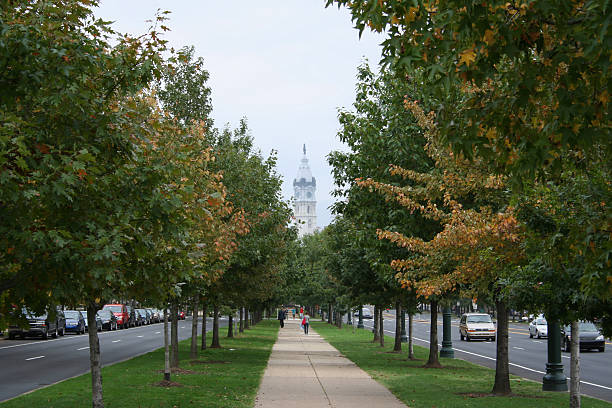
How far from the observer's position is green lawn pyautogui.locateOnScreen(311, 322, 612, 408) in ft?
49.8

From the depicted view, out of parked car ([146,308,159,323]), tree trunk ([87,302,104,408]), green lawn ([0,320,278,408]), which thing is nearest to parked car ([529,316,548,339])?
green lawn ([0,320,278,408])

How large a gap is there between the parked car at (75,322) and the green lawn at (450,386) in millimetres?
24135

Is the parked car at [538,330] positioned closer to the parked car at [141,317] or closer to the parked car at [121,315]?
the parked car at [121,315]

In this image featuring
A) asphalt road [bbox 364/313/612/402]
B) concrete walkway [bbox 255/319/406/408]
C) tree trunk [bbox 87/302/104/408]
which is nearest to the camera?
tree trunk [bbox 87/302/104/408]

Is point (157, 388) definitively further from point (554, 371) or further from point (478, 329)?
point (478, 329)

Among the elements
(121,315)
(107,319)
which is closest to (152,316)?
(121,315)

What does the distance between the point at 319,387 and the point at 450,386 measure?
3.21 meters

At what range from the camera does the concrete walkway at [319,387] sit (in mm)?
14722

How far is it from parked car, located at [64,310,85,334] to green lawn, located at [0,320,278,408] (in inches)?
914

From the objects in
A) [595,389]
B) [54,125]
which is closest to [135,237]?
[54,125]

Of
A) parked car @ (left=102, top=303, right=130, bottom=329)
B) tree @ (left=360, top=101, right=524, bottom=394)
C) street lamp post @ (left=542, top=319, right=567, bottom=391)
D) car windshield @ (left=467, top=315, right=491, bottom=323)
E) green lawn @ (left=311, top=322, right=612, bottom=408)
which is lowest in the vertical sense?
parked car @ (left=102, top=303, right=130, bottom=329)

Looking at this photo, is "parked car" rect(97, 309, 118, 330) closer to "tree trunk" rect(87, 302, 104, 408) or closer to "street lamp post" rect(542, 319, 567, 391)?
"street lamp post" rect(542, 319, 567, 391)

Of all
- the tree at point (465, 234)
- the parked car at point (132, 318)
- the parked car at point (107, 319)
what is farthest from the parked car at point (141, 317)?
the tree at point (465, 234)

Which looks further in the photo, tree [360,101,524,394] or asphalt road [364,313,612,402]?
asphalt road [364,313,612,402]
